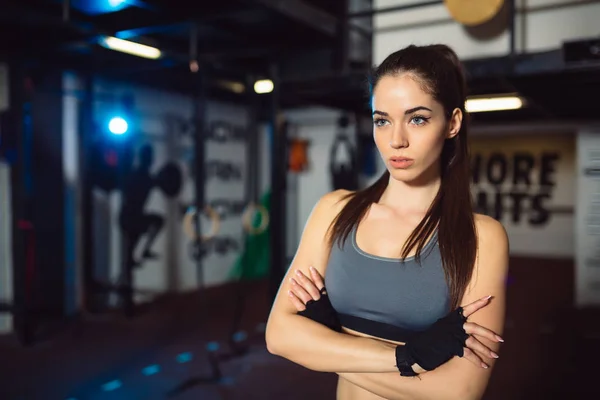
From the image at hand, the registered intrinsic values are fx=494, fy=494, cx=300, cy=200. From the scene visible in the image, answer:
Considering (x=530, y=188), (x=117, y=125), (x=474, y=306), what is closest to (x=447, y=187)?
(x=474, y=306)

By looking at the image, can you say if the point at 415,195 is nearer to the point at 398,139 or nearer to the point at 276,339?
the point at 398,139

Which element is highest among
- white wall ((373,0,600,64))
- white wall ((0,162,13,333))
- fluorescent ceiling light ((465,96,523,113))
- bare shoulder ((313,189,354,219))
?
white wall ((373,0,600,64))

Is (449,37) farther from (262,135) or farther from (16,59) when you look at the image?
(262,135)

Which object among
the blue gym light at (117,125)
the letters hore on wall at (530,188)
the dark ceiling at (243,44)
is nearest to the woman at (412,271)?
the dark ceiling at (243,44)

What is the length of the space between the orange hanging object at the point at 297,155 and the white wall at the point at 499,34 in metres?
4.48

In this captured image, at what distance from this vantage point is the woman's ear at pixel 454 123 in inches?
49.1

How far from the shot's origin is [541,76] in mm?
2682

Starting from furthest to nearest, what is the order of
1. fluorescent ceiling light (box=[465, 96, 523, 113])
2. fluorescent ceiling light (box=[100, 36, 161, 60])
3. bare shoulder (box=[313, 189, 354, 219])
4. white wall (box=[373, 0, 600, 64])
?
fluorescent ceiling light (box=[100, 36, 161, 60]) < fluorescent ceiling light (box=[465, 96, 523, 113]) < white wall (box=[373, 0, 600, 64]) < bare shoulder (box=[313, 189, 354, 219])

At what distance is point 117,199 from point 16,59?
1920 mm

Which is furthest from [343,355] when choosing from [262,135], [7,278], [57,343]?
[262,135]

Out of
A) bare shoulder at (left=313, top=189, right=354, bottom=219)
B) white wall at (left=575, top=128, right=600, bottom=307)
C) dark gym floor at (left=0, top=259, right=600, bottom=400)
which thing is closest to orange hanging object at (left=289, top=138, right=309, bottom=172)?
dark gym floor at (left=0, top=259, right=600, bottom=400)

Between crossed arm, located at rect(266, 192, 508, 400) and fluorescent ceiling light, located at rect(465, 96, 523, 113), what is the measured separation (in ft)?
8.50

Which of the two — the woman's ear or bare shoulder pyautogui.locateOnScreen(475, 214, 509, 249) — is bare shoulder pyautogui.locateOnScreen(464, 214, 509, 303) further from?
the woman's ear

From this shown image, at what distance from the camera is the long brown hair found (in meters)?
1.21
